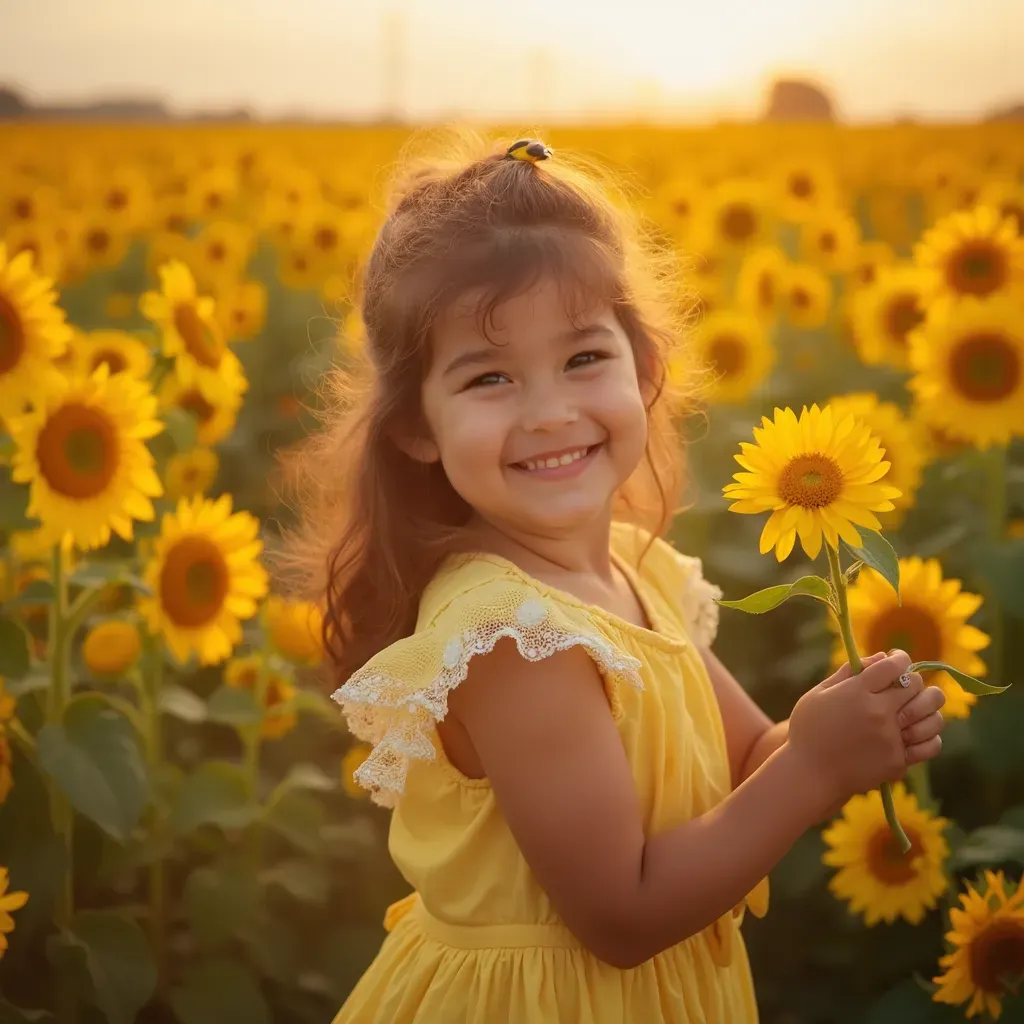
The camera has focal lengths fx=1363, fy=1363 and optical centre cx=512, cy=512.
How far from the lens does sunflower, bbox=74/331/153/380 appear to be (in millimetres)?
2752

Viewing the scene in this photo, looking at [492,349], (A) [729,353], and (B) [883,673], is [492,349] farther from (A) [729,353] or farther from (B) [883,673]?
(A) [729,353]

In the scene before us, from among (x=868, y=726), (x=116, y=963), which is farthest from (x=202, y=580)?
(x=868, y=726)

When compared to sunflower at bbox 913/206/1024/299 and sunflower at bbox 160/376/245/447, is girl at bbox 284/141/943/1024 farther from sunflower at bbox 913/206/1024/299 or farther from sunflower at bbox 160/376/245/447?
sunflower at bbox 913/206/1024/299

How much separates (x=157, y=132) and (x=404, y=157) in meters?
21.3

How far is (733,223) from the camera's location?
18.7ft

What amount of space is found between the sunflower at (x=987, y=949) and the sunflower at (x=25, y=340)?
1.67m

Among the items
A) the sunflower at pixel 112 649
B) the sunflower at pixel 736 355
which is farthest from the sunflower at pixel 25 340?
the sunflower at pixel 736 355

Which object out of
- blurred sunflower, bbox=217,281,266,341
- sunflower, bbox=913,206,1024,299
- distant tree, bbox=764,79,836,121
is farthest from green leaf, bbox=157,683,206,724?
distant tree, bbox=764,79,836,121

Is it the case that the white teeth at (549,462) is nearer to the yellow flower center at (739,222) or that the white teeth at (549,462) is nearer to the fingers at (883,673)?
the fingers at (883,673)

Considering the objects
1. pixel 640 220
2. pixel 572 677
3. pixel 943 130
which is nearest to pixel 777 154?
pixel 943 130

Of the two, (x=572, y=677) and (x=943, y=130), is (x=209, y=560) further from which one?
(x=943, y=130)

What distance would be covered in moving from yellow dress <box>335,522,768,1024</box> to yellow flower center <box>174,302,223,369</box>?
109cm

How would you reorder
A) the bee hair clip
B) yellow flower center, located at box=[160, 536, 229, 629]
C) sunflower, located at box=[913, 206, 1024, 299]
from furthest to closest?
sunflower, located at box=[913, 206, 1024, 299], yellow flower center, located at box=[160, 536, 229, 629], the bee hair clip

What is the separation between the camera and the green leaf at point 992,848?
2.13 m
